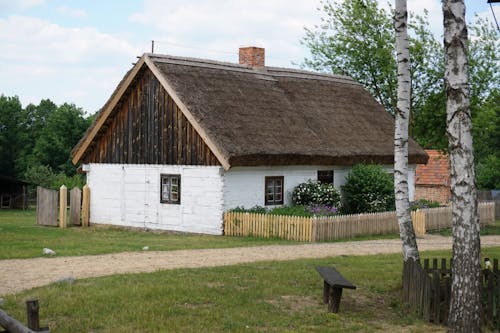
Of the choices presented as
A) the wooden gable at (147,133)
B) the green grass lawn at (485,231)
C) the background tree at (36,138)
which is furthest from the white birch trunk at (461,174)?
the background tree at (36,138)

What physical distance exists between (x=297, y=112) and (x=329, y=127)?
4.88 ft

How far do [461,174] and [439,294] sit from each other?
246 cm

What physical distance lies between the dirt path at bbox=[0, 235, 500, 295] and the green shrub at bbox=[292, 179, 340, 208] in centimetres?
502

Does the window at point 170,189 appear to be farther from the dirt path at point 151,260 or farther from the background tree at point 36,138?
the background tree at point 36,138

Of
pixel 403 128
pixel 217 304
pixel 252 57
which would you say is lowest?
pixel 217 304

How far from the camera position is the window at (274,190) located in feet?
93.6

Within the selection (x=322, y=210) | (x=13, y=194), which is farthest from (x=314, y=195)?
(x=13, y=194)

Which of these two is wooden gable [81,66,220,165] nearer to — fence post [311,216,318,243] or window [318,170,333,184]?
fence post [311,216,318,243]

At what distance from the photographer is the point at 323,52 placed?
4784cm

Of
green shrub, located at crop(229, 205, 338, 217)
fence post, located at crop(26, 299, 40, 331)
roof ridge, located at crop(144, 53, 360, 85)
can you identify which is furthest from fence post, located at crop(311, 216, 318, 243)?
fence post, located at crop(26, 299, 40, 331)

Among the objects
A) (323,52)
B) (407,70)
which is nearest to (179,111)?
(407,70)

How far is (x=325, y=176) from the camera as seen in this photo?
30.9m

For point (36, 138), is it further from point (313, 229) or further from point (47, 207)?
point (313, 229)

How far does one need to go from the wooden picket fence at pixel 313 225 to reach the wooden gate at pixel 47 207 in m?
8.29
